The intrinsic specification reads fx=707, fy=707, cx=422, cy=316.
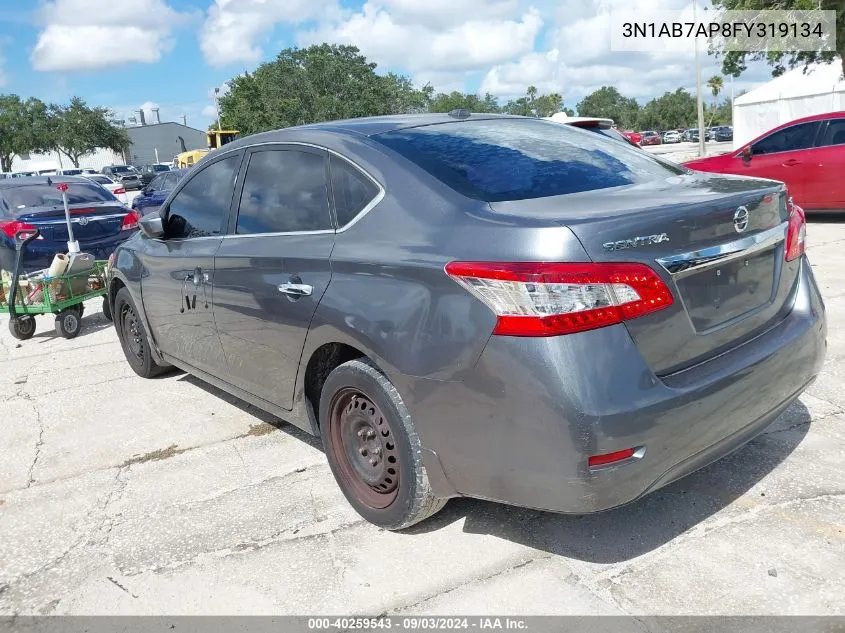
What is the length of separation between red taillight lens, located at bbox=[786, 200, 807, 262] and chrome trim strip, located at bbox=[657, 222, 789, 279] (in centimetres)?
15

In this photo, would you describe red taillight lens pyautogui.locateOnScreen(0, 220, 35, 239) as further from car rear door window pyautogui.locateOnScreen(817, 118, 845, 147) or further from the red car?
car rear door window pyautogui.locateOnScreen(817, 118, 845, 147)

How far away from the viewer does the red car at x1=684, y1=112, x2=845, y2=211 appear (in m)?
9.90

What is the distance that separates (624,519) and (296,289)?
172cm

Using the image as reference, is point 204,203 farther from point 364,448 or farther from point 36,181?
point 36,181

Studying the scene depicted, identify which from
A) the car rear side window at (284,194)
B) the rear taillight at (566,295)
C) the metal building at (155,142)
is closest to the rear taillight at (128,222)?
the car rear side window at (284,194)

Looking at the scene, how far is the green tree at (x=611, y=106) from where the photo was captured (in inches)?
4887

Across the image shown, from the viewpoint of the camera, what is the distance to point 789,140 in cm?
1052

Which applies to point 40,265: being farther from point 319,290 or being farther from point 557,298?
point 557,298

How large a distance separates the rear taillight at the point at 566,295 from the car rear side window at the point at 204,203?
211 cm

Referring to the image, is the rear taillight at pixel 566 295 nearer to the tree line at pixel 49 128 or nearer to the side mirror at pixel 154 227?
the side mirror at pixel 154 227

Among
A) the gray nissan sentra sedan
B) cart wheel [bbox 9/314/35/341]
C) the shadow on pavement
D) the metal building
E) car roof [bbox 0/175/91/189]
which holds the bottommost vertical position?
the shadow on pavement

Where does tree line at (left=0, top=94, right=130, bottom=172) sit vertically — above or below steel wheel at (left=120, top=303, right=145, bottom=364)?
above

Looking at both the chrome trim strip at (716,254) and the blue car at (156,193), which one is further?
the blue car at (156,193)

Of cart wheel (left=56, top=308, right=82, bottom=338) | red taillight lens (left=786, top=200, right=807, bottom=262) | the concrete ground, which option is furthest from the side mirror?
red taillight lens (left=786, top=200, right=807, bottom=262)
